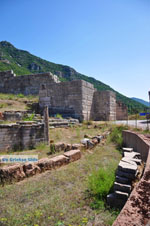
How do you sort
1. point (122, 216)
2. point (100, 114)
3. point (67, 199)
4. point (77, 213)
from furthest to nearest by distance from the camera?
point (100, 114) → point (67, 199) → point (77, 213) → point (122, 216)

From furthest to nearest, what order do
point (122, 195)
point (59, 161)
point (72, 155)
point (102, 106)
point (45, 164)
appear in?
point (102, 106), point (72, 155), point (59, 161), point (45, 164), point (122, 195)

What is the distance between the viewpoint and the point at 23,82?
626 inches

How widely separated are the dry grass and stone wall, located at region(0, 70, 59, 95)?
1214cm

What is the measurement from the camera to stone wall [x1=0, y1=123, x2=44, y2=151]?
6.04 metres

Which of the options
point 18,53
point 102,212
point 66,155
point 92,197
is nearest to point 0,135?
point 66,155

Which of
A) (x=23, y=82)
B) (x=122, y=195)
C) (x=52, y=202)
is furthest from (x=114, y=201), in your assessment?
(x=23, y=82)

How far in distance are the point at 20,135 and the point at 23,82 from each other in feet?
35.4

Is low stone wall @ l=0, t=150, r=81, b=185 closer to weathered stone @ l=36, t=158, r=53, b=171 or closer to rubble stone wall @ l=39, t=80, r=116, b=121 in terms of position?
weathered stone @ l=36, t=158, r=53, b=171

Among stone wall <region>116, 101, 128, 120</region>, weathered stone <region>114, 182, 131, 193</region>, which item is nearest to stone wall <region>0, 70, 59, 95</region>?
stone wall <region>116, 101, 128, 120</region>

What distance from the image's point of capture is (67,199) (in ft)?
9.41

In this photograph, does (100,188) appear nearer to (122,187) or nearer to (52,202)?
(122,187)

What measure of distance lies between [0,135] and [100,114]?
9.67 meters

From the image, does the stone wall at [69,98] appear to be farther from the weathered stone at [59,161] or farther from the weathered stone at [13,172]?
the weathered stone at [13,172]

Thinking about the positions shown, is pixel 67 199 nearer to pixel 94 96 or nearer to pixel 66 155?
pixel 66 155
